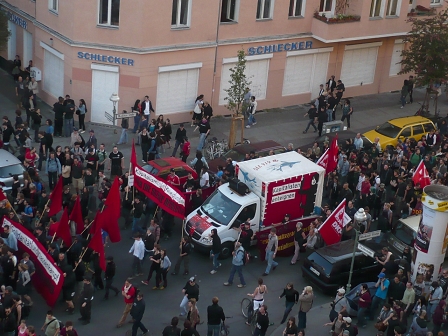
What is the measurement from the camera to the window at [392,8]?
36.9 m

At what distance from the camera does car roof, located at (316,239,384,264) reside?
21469mm

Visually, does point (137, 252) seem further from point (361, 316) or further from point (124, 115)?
point (124, 115)

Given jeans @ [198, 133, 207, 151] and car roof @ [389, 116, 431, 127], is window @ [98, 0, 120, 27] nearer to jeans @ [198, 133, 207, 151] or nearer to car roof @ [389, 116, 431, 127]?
jeans @ [198, 133, 207, 151]

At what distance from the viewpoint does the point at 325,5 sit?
118 ft

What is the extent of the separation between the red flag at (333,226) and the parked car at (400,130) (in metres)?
9.01

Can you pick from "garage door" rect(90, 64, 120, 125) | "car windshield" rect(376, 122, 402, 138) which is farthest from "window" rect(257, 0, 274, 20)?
"car windshield" rect(376, 122, 402, 138)

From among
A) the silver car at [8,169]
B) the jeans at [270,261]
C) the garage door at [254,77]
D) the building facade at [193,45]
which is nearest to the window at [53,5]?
the building facade at [193,45]

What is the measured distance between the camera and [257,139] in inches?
1282

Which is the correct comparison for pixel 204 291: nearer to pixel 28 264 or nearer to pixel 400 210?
pixel 28 264

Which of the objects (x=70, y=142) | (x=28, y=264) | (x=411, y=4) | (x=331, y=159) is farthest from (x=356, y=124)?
(x=28, y=264)

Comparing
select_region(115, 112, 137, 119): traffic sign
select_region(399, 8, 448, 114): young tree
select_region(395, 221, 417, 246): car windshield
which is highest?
select_region(399, 8, 448, 114): young tree

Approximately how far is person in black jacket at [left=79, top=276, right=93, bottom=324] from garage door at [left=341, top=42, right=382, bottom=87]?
2170 cm

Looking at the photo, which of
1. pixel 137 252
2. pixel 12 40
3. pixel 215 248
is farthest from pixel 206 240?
pixel 12 40

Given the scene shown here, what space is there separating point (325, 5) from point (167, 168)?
14119 mm
